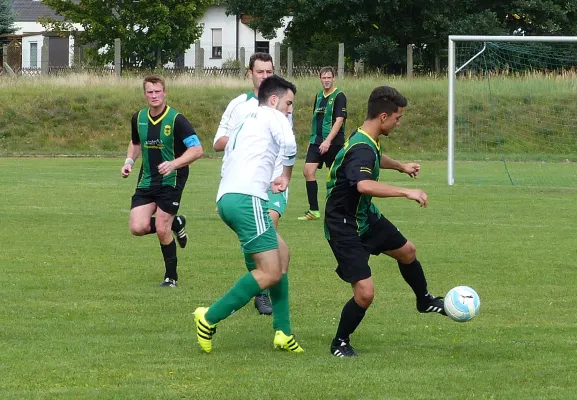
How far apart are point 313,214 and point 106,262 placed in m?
4.73

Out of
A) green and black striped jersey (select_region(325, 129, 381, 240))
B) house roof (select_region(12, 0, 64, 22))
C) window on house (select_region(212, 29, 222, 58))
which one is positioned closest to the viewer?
green and black striped jersey (select_region(325, 129, 381, 240))

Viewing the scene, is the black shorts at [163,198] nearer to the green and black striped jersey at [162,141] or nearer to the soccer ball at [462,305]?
the green and black striped jersey at [162,141]

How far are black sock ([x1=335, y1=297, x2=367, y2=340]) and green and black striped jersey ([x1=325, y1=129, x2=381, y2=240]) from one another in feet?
1.55

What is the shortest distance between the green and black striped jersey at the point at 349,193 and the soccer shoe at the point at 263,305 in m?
1.64

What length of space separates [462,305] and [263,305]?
199cm

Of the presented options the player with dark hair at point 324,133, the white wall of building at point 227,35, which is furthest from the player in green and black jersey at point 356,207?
the white wall of building at point 227,35

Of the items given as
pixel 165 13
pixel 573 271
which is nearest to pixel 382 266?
pixel 573 271

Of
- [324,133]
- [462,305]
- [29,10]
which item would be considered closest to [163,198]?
[462,305]

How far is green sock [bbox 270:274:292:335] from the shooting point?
6988mm

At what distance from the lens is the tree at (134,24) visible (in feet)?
171

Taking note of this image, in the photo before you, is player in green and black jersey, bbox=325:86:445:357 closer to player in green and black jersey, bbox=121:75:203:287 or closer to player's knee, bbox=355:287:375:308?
player's knee, bbox=355:287:375:308

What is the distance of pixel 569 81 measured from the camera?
27172 millimetres

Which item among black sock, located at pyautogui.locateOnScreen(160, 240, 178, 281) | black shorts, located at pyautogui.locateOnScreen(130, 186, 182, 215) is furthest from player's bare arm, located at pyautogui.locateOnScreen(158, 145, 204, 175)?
black sock, located at pyautogui.locateOnScreen(160, 240, 178, 281)

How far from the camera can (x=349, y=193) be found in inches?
267
